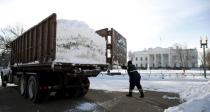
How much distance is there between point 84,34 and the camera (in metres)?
9.23

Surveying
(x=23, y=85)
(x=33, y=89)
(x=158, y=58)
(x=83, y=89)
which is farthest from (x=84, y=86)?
(x=158, y=58)

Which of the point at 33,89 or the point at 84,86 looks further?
the point at 84,86

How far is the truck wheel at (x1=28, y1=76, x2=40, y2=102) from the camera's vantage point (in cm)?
936

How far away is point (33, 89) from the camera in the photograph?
9.77m

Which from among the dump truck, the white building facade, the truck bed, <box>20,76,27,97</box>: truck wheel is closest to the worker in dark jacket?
the dump truck

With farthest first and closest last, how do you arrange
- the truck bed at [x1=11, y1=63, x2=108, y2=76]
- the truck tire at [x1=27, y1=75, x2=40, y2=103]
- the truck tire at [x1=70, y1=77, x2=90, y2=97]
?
the truck tire at [x1=70, y1=77, x2=90, y2=97]
the truck tire at [x1=27, y1=75, x2=40, y2=103]
the truck bed at [x1=11, y1=63, x2=108, y2=76]

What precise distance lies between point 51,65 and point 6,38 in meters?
46.0

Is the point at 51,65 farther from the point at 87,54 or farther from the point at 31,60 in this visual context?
the point at 31,60

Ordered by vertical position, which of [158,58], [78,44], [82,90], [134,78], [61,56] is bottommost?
[82,90]

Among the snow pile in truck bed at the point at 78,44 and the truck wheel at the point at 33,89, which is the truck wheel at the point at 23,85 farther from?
the snow pile in truck bed at the point at 78,44

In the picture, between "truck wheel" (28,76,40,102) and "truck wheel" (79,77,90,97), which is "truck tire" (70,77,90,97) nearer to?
"truck wheel" (79,77,90,97)

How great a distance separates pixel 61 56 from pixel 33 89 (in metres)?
2.45

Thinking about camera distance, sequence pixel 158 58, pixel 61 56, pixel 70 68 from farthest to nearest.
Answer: pixel 158 58 → pixel 70 68 → pixel 61 56

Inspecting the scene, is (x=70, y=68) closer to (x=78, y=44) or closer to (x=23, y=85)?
(x=78, y=44)
